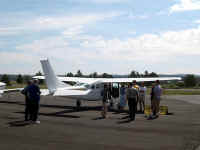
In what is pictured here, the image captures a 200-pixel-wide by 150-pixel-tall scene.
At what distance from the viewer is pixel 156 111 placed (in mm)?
13578

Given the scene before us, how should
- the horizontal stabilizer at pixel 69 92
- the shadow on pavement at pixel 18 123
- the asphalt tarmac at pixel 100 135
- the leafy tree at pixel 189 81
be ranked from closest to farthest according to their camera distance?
the asphalt tarmac at pixel 100 135 < the shadow on pavement at pixel 18 123 < the horizontal stabilizer at pixel 69 92 < the leafy tree at pixel 189 81

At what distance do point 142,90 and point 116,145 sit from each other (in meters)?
8.43

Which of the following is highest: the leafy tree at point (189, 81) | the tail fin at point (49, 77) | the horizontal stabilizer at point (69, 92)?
the tail fin at point (49, 77)

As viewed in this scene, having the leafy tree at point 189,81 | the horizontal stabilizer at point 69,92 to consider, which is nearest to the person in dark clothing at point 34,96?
the horizontal stabilizer at point 69,92

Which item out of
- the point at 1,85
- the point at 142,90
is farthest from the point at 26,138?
the point at 1,85

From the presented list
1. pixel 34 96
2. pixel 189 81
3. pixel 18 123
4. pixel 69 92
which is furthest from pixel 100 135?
pixel 189 81

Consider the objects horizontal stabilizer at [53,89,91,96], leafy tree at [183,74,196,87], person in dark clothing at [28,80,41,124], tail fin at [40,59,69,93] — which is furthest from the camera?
leafy tree at [183,74,196,87]

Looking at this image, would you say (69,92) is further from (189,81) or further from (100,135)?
(189,81)

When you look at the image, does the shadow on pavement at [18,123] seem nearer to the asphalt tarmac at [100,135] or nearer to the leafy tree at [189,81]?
the asphalt tarmac at [100,135]

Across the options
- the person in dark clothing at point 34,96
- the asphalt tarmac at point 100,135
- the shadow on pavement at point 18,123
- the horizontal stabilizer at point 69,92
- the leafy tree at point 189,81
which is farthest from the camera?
the leafy tree at point 189,81

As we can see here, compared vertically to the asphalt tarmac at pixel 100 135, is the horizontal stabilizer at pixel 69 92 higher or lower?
higher

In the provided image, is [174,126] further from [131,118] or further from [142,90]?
[142,90]

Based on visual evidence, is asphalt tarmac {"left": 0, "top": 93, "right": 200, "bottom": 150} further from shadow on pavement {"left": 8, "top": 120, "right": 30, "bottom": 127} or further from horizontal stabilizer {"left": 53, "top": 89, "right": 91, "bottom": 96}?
horizontal stabilizer {"left": 53, "top": 89, "right": 91, "bottom": 96}

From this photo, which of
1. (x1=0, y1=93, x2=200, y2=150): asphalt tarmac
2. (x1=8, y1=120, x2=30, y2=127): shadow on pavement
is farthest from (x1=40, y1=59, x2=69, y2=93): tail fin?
(x1=8, y1=120, x2=30, y2=127): shadow on pavement
